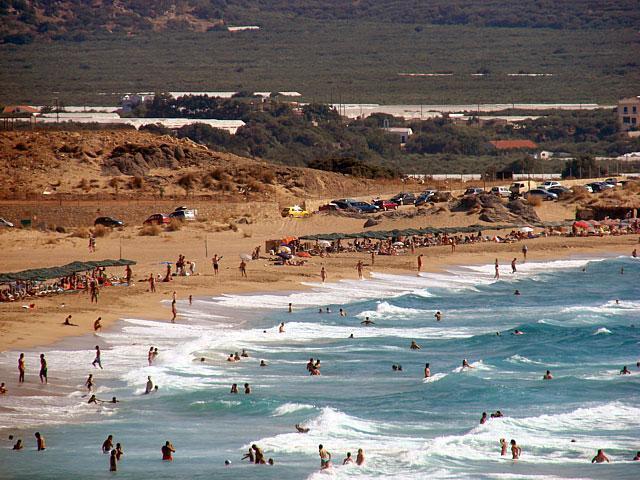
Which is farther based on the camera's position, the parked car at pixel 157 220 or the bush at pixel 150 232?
the parked car at pixel 157 220

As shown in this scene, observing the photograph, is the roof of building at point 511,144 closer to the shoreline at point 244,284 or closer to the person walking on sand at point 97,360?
the shoreline at point 244,284

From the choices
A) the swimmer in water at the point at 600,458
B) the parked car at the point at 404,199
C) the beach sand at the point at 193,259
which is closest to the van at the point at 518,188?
the beach sand at the point at 193,259

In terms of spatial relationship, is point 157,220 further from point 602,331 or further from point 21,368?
point 21,368

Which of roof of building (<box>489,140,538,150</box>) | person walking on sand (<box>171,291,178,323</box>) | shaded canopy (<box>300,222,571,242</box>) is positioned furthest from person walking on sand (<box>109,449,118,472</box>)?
roof of building (<box>489,140,538,150</box>)

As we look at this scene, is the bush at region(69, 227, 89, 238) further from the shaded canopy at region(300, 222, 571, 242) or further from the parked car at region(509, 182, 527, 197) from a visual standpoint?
the parked car at region(509, 182, 527, 197)

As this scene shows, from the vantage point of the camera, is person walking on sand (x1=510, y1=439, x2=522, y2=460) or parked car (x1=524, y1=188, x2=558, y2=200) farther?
parked car (x1=524, y1=188, x2=558, y2=200)

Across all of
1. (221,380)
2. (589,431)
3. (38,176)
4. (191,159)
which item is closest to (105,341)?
(221,380)
